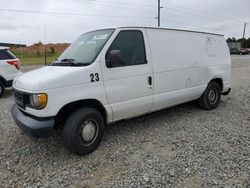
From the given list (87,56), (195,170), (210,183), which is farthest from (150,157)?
(87,56)

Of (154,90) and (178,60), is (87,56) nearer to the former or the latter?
(154,90)

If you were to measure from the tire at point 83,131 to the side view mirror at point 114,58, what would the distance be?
2.64 feet

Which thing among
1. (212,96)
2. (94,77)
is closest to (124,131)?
(94,77)

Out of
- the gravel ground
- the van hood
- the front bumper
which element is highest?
the van hood

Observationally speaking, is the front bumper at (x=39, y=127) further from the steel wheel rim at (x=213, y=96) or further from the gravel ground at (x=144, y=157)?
the steel wheel rim at (x=213, y=96)

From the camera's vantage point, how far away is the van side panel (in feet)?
14.4

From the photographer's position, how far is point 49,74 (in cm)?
331

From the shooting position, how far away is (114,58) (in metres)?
3.57

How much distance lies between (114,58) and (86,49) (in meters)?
0.69

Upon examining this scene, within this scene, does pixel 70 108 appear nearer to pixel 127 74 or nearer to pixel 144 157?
pixel 127 74

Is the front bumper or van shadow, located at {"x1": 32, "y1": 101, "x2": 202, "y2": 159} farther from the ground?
the front bumper

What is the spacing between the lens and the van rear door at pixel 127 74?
12.0 feet

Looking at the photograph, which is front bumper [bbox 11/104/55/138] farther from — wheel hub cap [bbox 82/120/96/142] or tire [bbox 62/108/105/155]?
wheel hub cap [bbox 82/120/96/142]

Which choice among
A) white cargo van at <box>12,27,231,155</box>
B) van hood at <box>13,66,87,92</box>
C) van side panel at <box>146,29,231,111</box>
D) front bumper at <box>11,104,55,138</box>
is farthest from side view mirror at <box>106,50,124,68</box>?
front bumper at <box>11,104,55,138</box>
